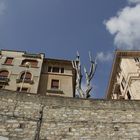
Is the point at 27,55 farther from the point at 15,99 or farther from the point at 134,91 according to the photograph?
the point at 15,99

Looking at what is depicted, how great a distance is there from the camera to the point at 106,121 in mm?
12000

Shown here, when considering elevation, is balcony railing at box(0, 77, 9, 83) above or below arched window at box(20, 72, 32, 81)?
below

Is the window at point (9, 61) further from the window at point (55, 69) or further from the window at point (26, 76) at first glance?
the window at point (55, 69)

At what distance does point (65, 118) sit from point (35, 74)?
62.8 feet

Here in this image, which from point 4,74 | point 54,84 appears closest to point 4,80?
point 4,74

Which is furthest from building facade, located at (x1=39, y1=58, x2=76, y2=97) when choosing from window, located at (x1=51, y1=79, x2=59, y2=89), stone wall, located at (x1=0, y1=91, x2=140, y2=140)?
stone wall, located at (x1=0, y1=91, x2=140, y2=140)

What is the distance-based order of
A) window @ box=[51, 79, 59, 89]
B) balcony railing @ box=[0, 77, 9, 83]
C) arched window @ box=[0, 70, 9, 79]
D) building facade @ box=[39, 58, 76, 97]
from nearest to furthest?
balcony railing @ box=[0, 77, 9, 83]
building facade @ box=[39, 58, 76, 97]
arched window @ box=[0, 70, 9, 79]
window @ box=[51, 79, 59, 89]

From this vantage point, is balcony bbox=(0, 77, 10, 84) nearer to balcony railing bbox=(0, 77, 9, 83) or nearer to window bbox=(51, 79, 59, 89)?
balcony railing bbox=(0, 77, 9, 83)

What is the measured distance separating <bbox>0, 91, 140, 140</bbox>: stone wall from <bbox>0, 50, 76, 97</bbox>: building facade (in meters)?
15.8

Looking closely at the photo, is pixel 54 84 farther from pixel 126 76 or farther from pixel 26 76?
pixel 126 76

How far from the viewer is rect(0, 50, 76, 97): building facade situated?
95.9 ft

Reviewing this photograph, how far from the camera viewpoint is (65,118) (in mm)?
11953

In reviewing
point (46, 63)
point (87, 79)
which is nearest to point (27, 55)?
point (46, 63)

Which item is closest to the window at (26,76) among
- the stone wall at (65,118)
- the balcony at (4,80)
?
the balcony at (4,80)
